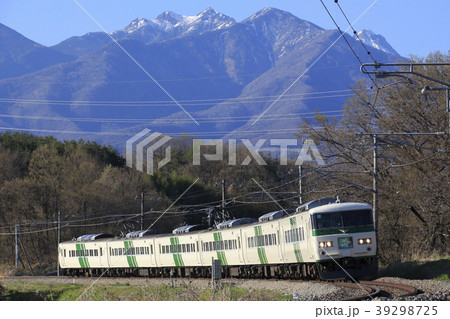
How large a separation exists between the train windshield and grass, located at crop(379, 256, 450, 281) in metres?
3.27

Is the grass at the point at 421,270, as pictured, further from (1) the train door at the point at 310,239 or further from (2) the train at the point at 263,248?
(1) the train door at the point at 310,239

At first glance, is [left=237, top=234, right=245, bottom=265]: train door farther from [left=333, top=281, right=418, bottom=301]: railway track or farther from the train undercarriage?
[left=333, top=281, right=418, bottom=301]: railway track

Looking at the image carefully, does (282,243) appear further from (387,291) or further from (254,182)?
(254,182)

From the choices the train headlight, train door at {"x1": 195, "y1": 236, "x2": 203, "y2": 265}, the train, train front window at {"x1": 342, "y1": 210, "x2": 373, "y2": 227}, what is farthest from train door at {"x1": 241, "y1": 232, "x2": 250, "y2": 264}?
the train headlight

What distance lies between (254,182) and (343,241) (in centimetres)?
5718

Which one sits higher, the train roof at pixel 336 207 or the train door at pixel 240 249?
the train roof at pixel 336 207

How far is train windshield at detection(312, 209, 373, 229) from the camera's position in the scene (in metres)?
27.6

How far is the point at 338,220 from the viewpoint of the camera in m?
27.7

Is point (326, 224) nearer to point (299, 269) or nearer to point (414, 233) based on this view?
point (299, 269)

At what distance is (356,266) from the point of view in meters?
27.8

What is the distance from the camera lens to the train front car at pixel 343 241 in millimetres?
27438

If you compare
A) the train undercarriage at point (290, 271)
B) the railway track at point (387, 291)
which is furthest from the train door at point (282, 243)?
the railway track at point (387, 291)

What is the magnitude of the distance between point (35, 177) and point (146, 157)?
2571 cm
